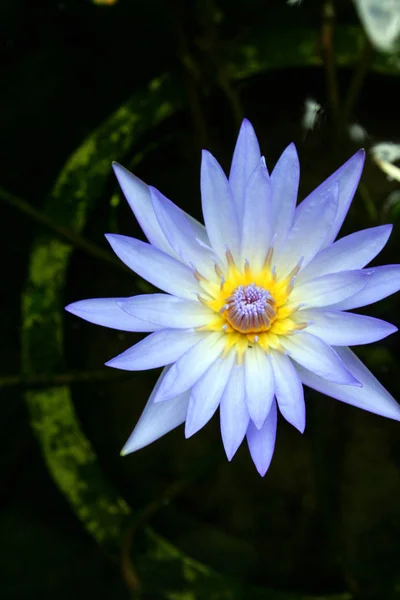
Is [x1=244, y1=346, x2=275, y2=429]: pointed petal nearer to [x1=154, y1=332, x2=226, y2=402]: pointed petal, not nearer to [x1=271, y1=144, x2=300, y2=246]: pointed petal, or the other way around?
[x1=154, y1=332, x2=226, y2=402]: pointed petal

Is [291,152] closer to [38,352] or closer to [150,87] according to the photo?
[150,87]

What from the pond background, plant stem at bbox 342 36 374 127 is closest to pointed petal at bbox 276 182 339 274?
the pond background

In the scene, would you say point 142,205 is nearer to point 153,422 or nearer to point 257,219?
point 257,219

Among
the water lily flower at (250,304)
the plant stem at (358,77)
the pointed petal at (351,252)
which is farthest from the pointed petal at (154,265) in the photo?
the plant stem at (358,77)

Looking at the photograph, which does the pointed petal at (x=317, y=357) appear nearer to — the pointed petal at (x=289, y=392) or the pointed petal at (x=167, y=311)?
the pointed petal at (x=289, y=392)

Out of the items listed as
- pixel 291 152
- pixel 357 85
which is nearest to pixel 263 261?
pixel 291 152

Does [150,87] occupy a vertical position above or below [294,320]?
above

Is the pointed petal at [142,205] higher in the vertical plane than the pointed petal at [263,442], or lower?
higher
